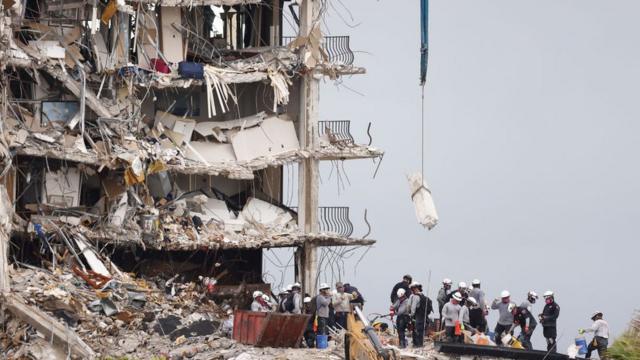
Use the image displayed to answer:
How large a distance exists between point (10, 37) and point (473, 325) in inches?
631

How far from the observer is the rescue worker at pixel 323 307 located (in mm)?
51188

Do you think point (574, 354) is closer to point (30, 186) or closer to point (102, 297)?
point (102, 297)

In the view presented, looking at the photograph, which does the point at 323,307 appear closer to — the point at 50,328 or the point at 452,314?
the point at 452,314

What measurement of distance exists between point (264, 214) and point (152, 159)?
242 inches

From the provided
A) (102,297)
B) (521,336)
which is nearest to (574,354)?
(521,336)

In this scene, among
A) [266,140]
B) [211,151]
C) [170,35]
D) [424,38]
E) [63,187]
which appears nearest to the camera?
[424,38]

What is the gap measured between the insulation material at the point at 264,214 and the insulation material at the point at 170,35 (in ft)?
18.4

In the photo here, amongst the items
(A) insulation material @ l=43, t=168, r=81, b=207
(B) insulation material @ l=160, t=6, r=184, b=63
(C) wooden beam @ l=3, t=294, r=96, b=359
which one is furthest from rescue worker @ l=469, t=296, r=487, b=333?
(B) insulation material @ l=160, t=6, r=184, b=63

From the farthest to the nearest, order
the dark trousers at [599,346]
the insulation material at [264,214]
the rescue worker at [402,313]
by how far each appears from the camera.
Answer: the insulation material at [264,214] → the rescue worker at [402,313] → the dark trousers at [599,346]

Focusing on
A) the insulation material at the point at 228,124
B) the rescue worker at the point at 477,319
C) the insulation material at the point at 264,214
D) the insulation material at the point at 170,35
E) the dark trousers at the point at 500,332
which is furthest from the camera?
the insulation material at the point at 264,214

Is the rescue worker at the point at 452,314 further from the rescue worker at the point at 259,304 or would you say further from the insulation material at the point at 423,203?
the insulation material at the point at 423,203

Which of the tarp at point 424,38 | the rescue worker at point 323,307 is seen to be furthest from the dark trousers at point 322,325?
the tarp at point 424,38

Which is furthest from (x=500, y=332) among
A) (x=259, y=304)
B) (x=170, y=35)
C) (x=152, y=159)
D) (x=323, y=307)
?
(x=170, y=35)

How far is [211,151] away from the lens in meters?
62.7
